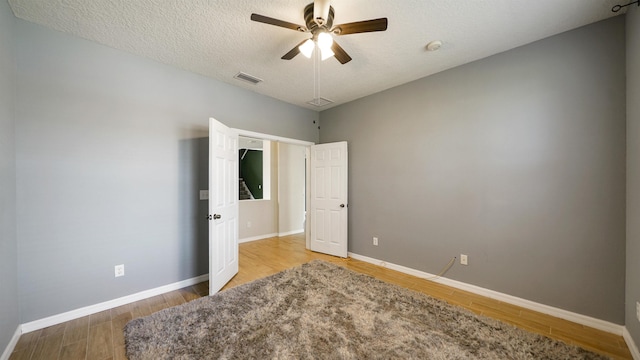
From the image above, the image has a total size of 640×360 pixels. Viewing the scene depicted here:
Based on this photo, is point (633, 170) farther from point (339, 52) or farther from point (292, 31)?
point (292, 31)

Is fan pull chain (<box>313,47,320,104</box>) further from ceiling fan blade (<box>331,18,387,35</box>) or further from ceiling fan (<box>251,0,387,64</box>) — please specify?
ceiling fan blade (<box>331,18,387,35</box>)

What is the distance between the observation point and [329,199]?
4227mm

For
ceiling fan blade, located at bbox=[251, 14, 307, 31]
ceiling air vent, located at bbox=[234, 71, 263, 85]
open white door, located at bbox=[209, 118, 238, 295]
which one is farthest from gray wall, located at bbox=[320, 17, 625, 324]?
open white door, located at bbox=[209, 118, 238, 295]

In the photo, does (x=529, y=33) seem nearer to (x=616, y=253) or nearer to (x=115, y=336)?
(x=616, y=253)

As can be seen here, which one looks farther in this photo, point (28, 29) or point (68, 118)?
point (68, 118)

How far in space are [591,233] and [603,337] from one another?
34.8 inches

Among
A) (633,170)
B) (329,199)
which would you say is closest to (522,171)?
(633,170)

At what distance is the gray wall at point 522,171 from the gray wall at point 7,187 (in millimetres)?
3949

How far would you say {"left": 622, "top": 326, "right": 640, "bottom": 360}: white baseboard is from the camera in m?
1.72

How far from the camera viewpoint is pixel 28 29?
208cm

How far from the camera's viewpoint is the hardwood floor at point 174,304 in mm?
1813

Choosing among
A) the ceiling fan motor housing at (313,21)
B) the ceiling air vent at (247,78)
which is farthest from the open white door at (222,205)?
the ceiling fan motor housing at (313,21)

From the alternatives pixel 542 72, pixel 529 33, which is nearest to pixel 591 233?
pixel 542 72

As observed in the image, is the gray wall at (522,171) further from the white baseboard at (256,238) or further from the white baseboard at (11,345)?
the white baseboard at (11,345)
